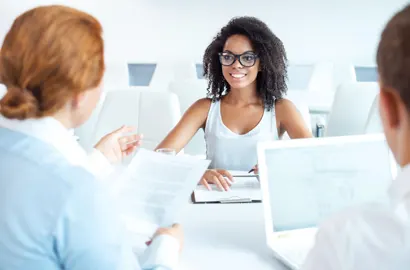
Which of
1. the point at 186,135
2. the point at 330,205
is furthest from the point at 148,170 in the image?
the point at 186,135

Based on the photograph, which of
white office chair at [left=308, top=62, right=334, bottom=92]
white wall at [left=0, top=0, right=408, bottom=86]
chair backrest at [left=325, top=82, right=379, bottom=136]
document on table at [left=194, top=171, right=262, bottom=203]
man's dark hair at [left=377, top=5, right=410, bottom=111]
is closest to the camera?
man's dark hair at [left=377, top=5, right=410, bottom=111]

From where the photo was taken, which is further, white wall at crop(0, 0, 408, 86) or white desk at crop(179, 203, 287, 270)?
white wall at crop(0, 0, 408, 86)

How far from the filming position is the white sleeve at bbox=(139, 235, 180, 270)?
112 centimetres

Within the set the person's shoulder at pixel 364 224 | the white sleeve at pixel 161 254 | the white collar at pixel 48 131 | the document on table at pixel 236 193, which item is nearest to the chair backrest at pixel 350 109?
the document on table at pixel 236 193

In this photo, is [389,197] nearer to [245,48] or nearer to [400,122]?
[400,122]

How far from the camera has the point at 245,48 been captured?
7.43 feet

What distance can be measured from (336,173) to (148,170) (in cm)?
56

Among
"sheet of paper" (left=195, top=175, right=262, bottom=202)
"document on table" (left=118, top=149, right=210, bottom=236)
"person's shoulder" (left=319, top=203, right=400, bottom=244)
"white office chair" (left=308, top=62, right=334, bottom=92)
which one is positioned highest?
"person's shoulder" (left=319, top=203, right=400, bottom=244)

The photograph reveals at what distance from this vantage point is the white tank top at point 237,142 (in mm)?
2254

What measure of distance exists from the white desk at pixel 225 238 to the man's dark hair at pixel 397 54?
2.31ft

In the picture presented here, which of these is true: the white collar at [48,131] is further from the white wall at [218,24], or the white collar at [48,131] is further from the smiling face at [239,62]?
the white wall at [218,24]

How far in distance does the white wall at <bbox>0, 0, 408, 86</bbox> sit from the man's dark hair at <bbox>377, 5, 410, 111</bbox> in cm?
514

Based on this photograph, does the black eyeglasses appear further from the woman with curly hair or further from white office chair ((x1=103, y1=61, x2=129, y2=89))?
white office chair ((x1=103, y1=61, x2=129, y2=89))

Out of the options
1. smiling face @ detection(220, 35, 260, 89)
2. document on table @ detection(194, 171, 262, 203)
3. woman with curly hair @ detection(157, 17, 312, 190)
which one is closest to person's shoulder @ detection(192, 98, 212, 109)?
woman with curly hair @ detection(157, 17, 312, 190)
